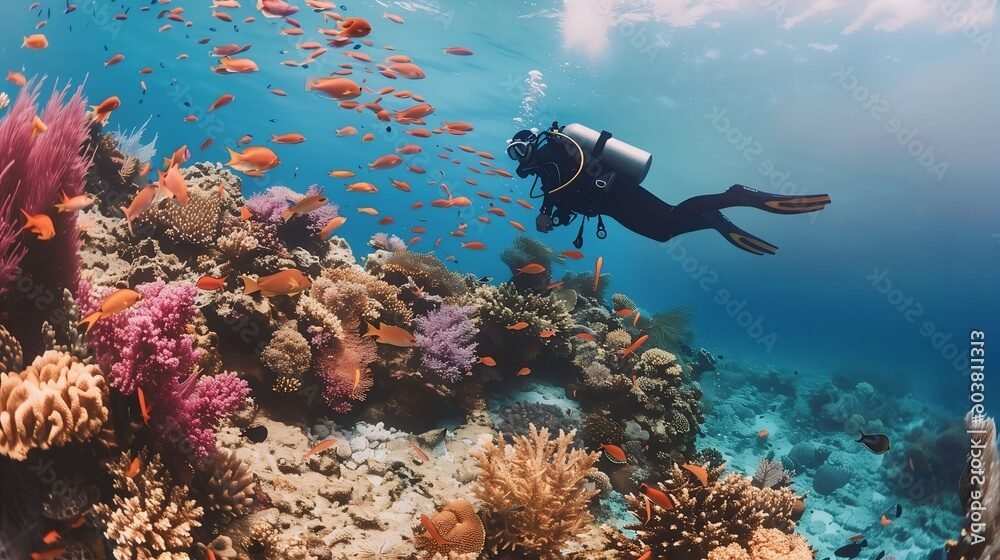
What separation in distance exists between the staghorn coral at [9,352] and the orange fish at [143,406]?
0.66m

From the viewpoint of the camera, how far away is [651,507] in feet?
15.1

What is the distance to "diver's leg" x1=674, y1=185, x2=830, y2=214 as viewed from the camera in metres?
6.31

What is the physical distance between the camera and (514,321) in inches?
304

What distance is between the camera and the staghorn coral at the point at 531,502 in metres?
4.17

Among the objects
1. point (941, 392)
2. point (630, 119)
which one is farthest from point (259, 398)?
point (941, 392)

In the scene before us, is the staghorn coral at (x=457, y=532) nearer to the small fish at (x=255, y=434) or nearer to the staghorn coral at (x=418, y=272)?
the small fish at (x=255, y=434)

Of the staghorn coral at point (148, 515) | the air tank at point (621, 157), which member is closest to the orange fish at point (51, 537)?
the staghorn coral at point (148, 515)

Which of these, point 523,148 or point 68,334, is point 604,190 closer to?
point 523,148

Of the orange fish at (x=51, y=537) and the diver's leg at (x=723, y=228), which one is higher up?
the diver's leg at (x=723, y=228)

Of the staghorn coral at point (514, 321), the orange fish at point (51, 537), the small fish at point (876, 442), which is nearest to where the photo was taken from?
the orange fish at point (51, 537)

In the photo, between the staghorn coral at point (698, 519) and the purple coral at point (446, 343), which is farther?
→ the purple coral at point (446, 343)

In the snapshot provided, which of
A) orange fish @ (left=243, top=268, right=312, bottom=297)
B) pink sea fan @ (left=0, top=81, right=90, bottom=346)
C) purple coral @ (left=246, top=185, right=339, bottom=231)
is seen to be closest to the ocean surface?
pink sea fan @ (left=0, top=81, right=90, bottom=346)

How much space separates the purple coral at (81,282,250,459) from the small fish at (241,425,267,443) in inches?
59.6

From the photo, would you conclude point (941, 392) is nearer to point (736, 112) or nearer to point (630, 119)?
point (736, 112)
